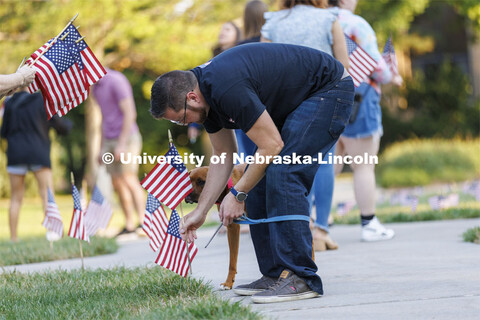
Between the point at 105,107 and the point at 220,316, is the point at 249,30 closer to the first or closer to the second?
the point at 105,107

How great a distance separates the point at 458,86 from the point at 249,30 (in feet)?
62.7

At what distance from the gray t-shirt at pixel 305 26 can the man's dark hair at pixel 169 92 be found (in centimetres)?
207

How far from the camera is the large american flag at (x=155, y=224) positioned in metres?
5.62

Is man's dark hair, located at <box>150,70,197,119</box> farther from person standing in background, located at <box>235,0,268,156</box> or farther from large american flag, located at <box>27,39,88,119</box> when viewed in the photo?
person standing in background, located at <box>235,0,268,156</box>

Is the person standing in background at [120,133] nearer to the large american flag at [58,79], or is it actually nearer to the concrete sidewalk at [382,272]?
the concrete sidewalk at [382,272]

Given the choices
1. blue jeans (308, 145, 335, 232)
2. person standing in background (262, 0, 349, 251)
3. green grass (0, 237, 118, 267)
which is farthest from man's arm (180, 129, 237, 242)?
green grass (0, 237, 118, 267)

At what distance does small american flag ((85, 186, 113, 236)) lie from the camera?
714 centimetres

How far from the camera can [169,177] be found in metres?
4.82

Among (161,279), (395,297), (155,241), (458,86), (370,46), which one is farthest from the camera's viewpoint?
(458,86)

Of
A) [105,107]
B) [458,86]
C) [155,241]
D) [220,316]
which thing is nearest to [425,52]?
[458,86]

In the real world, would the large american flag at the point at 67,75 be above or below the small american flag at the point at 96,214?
above

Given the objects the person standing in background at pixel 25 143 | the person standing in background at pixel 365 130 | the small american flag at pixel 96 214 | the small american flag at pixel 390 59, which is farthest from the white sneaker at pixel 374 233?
the person standing in background at pixel 25 143

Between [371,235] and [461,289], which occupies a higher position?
[461,289]

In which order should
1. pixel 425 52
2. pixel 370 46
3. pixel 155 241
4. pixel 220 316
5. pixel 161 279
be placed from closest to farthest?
pixel 220 316
pixel 161 279
pixel 155 241
pixel 370 46
pixel 425 52
